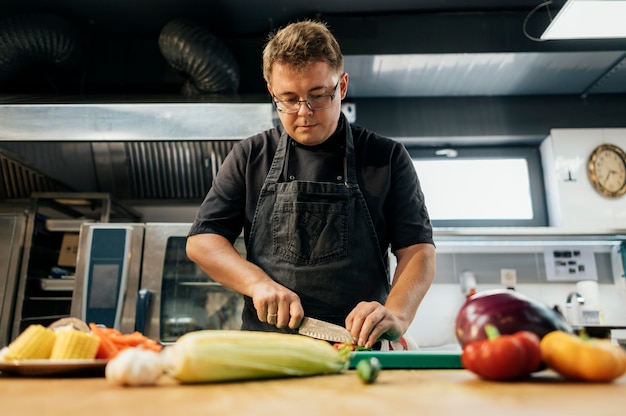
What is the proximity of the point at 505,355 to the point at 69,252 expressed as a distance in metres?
3.47

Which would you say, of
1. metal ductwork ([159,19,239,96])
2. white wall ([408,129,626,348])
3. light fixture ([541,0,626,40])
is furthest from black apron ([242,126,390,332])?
white wall ([408,129,626,348])

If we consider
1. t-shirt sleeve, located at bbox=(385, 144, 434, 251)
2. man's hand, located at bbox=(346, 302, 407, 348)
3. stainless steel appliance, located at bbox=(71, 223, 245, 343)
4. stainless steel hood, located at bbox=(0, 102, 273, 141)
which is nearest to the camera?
man's hand, located at bbox=(346, 302, 407, 348)

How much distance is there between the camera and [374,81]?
3670 mm

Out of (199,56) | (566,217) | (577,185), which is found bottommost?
(566,217)

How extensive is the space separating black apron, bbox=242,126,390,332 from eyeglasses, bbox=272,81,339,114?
0.64ft

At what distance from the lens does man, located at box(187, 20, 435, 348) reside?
1477mm

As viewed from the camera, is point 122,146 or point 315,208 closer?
point 315,208

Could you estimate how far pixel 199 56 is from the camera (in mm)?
3303

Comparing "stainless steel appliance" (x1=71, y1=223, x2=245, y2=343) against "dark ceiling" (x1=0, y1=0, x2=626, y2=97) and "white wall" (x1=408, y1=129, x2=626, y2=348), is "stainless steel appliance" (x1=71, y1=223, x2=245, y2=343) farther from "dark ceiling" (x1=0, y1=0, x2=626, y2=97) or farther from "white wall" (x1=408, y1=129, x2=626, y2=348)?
"white wall" (x1=408, y1=129, x2=626, y2=348)

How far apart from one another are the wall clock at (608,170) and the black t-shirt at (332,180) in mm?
2614

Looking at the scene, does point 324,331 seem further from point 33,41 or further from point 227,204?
point 33,41

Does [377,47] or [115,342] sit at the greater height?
[377,47]

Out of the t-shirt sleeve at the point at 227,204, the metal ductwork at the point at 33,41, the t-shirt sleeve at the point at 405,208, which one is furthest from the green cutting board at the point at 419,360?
the metal ductwork at the point at 33,41

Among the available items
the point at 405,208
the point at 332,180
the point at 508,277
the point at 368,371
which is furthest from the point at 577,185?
the point at 368,371
